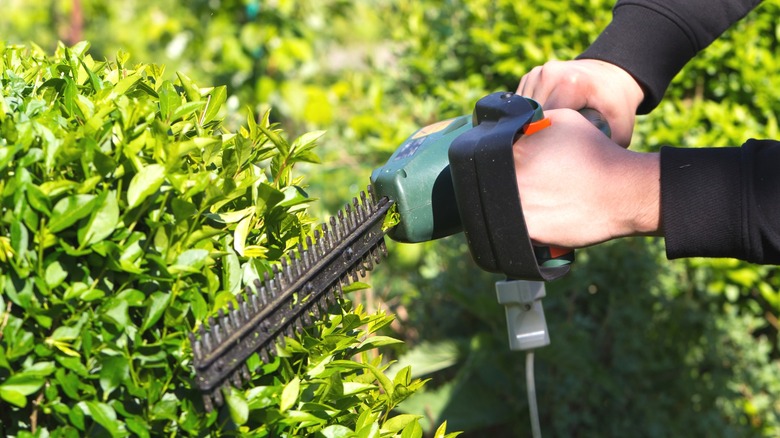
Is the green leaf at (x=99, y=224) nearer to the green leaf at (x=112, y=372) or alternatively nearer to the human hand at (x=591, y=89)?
the green leaf at (x=112, y=372)

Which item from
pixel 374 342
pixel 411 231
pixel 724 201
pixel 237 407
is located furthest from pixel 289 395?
pixel 724 201

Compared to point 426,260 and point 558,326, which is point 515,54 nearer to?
point 426,260

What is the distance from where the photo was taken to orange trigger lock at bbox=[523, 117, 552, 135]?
145cm

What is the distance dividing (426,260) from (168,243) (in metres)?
2.41

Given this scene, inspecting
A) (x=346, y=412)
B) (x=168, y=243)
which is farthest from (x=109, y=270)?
(x=346, y=412)

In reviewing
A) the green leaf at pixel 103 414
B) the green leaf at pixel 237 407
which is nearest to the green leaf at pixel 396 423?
the green leaf at pixel 237 407

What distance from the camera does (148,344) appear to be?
1138 mm

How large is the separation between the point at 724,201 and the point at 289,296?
0.71 m

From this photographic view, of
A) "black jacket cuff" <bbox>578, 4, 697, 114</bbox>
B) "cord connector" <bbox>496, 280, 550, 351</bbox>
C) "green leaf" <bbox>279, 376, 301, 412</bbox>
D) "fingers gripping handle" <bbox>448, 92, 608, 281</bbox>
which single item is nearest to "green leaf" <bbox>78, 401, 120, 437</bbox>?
"green leaf" <bbox>279, 376, 301, 412</bbox>

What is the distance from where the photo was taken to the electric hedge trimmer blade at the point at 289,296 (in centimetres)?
112

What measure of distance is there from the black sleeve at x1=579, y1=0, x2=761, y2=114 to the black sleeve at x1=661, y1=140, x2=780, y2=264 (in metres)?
0.55

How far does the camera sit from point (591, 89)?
6.13ft

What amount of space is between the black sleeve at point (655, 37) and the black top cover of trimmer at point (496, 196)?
560mm

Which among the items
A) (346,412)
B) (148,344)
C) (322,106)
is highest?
(148,344)
